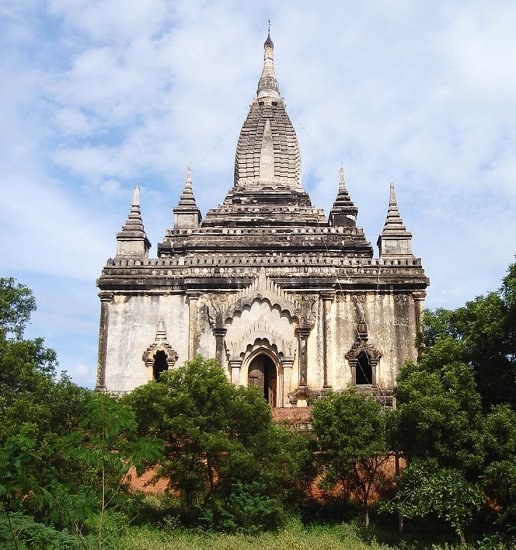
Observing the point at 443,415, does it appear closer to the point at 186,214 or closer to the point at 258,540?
the point at 258,540

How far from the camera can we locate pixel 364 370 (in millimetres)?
28875

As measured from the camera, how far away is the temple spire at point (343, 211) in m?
34.4

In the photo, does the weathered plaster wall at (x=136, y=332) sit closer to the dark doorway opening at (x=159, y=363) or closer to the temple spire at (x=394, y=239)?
the dark doorway opening at (x=159, y=363)

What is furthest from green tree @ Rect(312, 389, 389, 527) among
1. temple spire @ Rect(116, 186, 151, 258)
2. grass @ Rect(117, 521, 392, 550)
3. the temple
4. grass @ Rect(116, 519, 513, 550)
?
temple spire @ Rect(116, 186, 151, 258)

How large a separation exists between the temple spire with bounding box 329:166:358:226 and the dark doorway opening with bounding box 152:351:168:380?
31.7 ft

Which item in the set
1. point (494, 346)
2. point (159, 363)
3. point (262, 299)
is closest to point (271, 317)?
point (262, 299)

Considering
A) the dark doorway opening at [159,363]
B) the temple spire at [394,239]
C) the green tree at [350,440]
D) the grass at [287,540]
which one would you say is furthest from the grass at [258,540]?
the temple spire at [394,239]

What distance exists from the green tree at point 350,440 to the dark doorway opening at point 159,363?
9531 millimetres

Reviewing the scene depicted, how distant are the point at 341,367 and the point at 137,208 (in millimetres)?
10360

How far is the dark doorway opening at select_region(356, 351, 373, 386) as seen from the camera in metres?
28.7

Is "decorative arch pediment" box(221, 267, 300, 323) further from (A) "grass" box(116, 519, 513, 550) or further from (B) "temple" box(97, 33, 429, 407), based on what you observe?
(A) "grass" box(116, 519, 513, 550)

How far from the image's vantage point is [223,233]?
32.3 m

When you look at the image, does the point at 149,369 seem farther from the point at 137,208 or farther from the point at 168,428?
the point at 168,428

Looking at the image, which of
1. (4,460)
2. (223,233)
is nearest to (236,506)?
(4,460)
